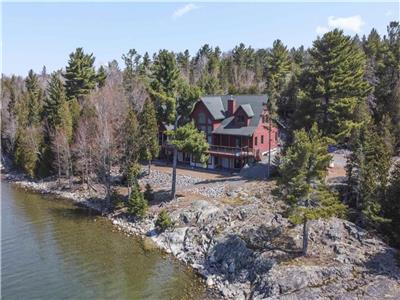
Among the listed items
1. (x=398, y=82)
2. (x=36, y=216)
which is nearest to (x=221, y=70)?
(x=398, y=82)

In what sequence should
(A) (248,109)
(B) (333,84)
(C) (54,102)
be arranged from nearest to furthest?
(B) (333,84) → (A) (248,109) → (C) (54,102)

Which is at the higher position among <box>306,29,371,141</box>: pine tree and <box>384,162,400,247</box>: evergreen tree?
<box>306,29,371,141</box>: pine tree

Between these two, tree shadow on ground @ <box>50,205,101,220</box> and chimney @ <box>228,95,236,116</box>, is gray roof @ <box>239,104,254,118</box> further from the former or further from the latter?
tree shadow on ground @ <box>50,205,101,220</box>

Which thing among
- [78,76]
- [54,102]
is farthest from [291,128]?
[78,76]

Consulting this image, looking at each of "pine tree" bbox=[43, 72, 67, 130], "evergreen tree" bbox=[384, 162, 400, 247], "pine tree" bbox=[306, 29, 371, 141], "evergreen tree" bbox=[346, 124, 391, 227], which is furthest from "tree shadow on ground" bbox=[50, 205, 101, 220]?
"evergreen tree" bbox=[384, 162, 400, 247]

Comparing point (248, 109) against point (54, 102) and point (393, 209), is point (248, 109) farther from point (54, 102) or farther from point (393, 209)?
point (54, 102)
